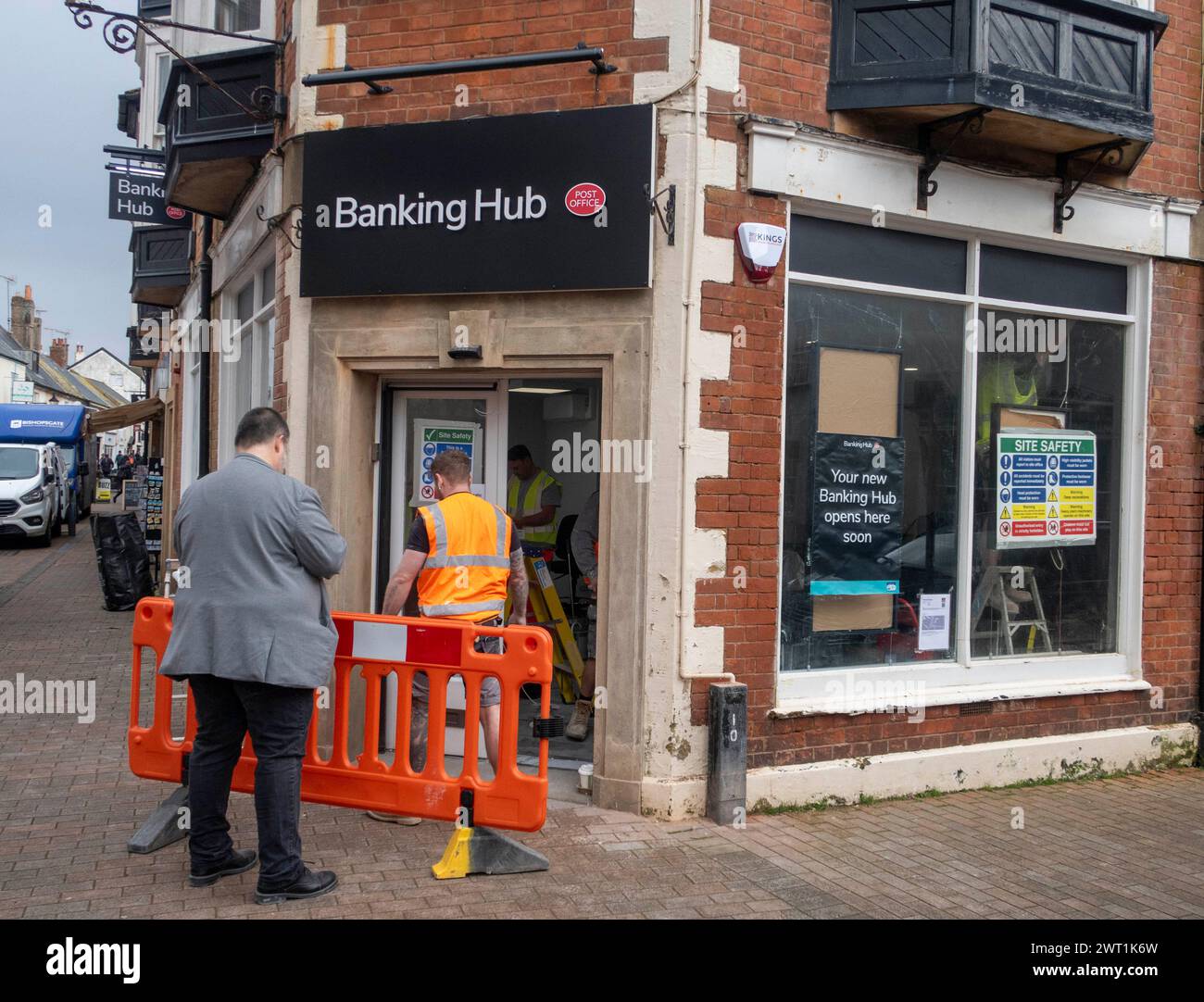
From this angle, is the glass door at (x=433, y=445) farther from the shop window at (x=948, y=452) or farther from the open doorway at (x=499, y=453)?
the shop window at (x=948, y=452)

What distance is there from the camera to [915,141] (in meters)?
6.85

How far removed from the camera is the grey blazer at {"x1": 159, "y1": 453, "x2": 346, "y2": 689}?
465 centimetres

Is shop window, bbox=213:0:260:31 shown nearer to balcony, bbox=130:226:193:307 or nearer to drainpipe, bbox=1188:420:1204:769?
balcony, bbox=130:226:193:307

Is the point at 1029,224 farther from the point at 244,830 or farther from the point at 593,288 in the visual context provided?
the point at 244,830

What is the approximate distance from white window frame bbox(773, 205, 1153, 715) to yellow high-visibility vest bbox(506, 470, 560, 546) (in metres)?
1.91

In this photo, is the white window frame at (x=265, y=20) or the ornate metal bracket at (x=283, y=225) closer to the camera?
the ornate metal bracket at (x=283, y=225)

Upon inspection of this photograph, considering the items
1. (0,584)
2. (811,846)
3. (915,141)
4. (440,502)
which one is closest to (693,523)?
(440,502)

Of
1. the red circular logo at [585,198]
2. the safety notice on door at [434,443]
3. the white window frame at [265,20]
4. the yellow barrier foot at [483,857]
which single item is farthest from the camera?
the white window frame at [265,20]

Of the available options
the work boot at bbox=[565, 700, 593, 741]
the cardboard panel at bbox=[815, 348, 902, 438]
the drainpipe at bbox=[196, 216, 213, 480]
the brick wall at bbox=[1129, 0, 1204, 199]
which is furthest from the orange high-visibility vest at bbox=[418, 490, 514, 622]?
the drainpipe at bbox=[196, 216, 213, 480]

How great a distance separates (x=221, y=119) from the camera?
859cm

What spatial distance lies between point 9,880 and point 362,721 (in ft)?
7.71

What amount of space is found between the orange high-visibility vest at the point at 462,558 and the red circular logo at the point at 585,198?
5.61 ft

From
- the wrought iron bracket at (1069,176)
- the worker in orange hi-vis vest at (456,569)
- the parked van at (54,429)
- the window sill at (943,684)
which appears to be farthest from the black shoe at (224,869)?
the parked van at (54,429)

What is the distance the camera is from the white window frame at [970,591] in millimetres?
6676
